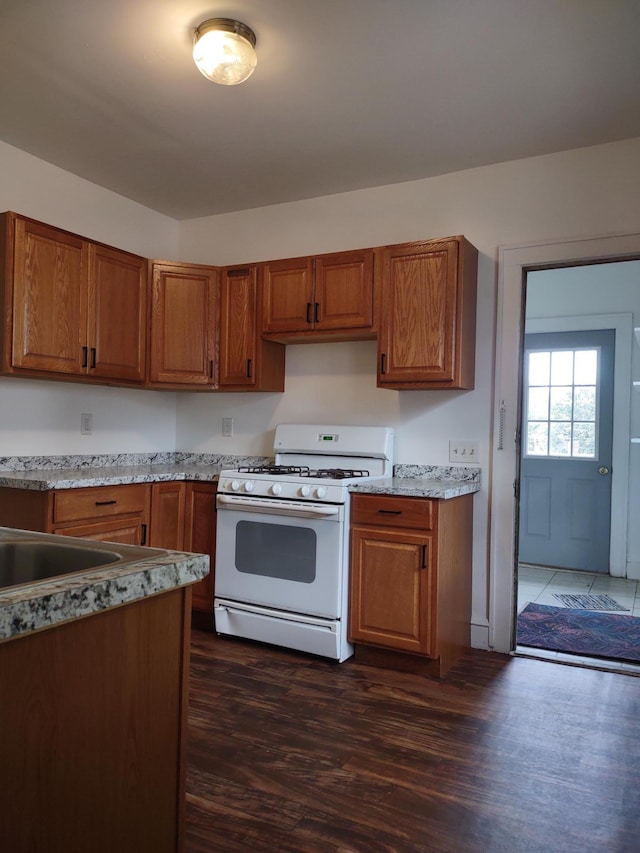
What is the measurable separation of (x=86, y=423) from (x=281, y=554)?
1.44 metres

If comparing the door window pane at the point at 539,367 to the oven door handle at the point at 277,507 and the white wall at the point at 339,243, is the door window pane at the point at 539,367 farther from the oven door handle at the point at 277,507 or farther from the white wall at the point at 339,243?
the oven door handle at the point at 277,507

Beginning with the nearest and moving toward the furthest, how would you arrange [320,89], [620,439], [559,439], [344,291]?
[320,89], [344,291], [620,439], [559,439]

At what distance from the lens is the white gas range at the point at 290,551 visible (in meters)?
2.99

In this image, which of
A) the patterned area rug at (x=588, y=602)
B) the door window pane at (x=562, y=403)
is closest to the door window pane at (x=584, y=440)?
the door window pane at (x=562, y=403)

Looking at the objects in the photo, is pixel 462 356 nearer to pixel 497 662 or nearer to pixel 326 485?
pixel 326 485

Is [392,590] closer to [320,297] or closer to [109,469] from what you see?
[320,297]

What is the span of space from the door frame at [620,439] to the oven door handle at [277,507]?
2954 mm

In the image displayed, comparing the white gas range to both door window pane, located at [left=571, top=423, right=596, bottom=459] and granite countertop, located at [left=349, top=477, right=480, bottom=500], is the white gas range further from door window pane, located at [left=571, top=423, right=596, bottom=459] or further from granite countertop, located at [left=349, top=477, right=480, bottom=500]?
door window pane, located at [left=571, top=423, right=596, bottom=459]

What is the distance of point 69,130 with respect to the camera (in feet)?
10.0

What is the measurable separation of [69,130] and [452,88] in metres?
1.81

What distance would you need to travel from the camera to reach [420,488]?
2.91 m

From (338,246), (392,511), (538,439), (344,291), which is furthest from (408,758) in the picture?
(538,439)

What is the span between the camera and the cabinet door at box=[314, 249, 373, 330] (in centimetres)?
333

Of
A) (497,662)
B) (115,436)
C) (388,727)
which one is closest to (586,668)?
(497,662)
